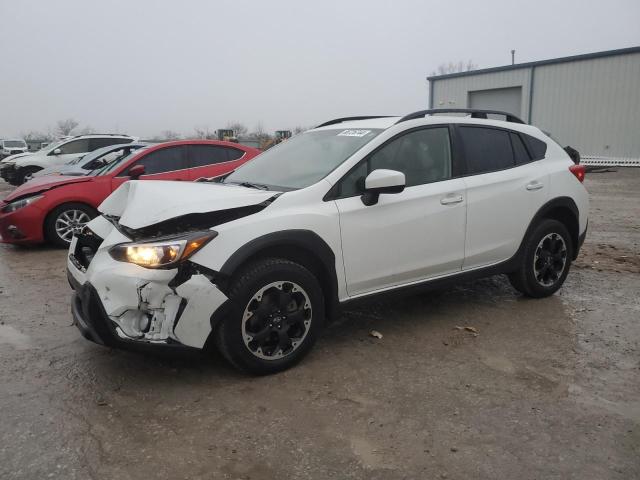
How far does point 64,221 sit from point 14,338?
3.78 metres

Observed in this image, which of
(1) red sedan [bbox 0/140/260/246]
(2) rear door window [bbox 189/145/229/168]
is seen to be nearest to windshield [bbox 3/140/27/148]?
(1) red sedan [bbox 0/140/260/246]

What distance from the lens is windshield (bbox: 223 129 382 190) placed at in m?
4.02

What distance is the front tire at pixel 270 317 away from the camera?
131 inches

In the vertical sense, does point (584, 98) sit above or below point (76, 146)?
above

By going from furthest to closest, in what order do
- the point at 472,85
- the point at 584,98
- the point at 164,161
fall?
the point at 472,85, the point at 584,98, the point at 164,161

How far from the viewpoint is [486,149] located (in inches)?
186

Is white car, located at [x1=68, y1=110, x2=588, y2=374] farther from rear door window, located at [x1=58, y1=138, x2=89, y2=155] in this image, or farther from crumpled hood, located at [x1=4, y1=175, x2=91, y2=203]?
rear door window, located at [x1=58, y1=138, x2=89, y2=155]

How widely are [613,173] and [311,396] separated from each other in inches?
853

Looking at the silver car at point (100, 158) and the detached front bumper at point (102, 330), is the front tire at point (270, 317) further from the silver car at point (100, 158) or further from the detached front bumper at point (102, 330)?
the silver car at point (100, 158)

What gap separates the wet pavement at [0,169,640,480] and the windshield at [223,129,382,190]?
1.25m

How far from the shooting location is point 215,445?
280 cm

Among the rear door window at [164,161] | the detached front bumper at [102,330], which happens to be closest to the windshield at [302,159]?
the detached front bumper at [102,330]

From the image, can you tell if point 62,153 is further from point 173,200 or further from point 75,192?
point 173,200

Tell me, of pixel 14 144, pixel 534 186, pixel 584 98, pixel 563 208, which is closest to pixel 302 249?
pixel 534 186
